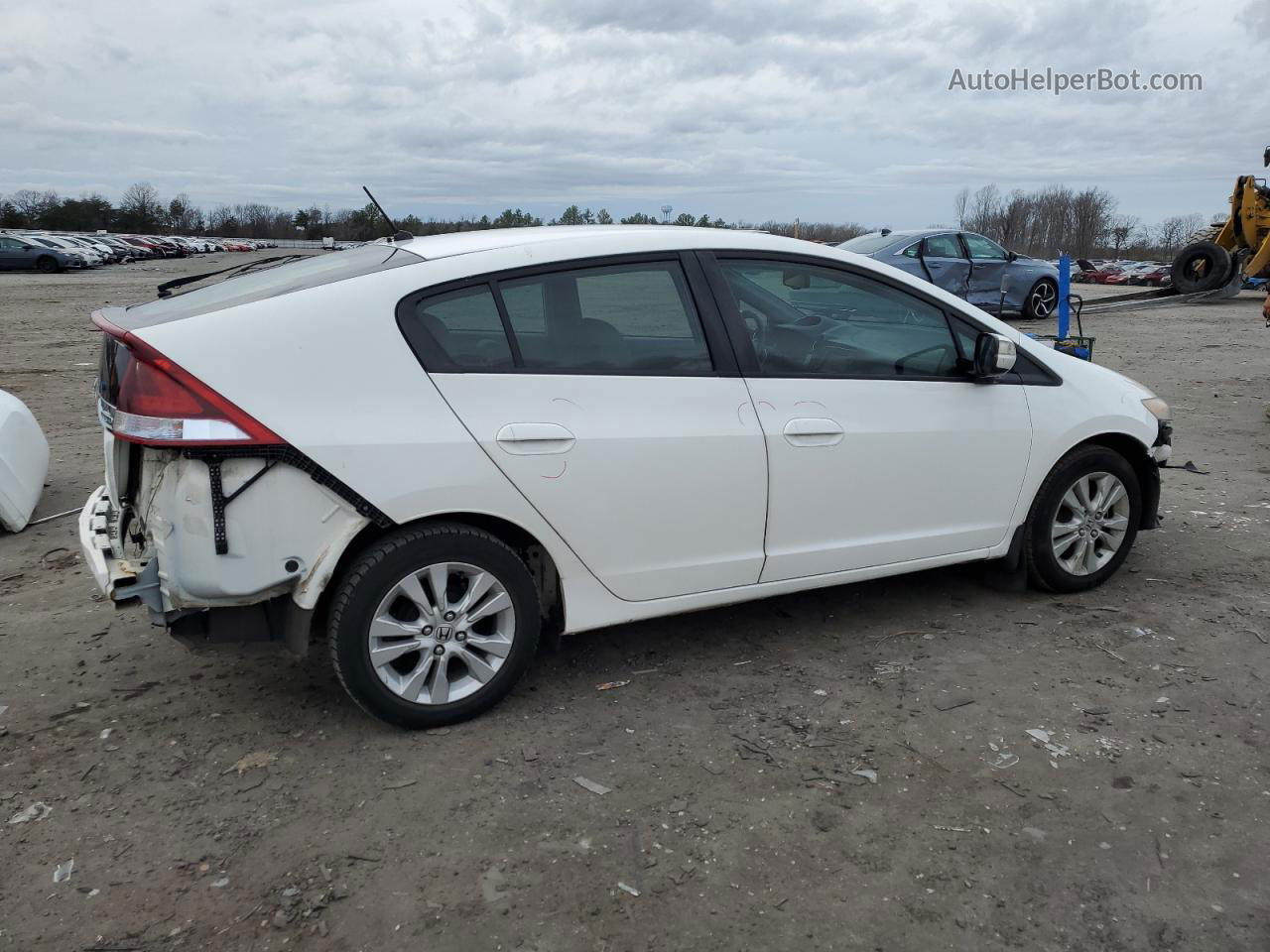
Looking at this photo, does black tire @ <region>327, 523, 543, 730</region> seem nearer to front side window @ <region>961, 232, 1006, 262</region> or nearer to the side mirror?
the side mirror

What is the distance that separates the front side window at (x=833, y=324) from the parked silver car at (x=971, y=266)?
472 inches

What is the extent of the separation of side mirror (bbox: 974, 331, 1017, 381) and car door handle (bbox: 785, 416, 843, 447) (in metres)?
0.75

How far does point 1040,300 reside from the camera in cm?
1830

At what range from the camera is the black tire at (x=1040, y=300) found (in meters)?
18.1

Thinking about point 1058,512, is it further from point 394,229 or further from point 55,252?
point 55,252

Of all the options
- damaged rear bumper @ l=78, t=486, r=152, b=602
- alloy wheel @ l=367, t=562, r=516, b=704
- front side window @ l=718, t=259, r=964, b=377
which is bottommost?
alloy wheel @ l=367, t=562, r=516, b=704

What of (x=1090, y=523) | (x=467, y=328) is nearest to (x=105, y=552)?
(x=467, y=328)

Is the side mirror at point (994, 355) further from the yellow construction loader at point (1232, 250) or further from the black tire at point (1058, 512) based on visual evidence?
the yellow construction loader at point (1232, 250)

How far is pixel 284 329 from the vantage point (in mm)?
3227

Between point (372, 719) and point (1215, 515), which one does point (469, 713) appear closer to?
point (372, 719)

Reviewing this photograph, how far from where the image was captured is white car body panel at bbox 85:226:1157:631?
3.18m

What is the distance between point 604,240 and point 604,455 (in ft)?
2.74

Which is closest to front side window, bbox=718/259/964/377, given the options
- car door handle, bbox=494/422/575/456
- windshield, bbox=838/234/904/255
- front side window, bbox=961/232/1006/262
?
car door handle, bbox=494/422/575/456

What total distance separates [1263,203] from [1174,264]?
229 centimetres
